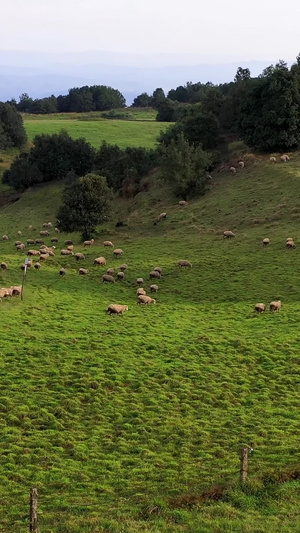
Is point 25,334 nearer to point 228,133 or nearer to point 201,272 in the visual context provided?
point 201,272

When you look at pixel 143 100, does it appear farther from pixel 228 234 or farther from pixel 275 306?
pixel 275 306

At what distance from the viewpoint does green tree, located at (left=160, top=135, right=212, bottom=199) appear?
6706 cm

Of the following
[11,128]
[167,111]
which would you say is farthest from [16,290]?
[167,111]

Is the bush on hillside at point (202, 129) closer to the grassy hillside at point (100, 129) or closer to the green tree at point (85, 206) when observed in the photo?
the grassy hillside at point (100, 129)

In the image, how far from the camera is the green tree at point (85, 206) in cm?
5741

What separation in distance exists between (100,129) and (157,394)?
101 m

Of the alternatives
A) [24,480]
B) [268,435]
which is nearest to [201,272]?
[268,435]

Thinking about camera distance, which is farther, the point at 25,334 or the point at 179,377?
the point at 25,334

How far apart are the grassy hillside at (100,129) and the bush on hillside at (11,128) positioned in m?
5.10

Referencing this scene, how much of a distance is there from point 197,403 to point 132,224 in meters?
42.3

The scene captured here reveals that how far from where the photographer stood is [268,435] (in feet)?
70.1

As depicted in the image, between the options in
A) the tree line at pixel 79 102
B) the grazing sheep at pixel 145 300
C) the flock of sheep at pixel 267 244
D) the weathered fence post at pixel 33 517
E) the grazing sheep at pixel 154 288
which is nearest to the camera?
the weathered fence post at pixel 33 517

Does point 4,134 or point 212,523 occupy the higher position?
point 4,134

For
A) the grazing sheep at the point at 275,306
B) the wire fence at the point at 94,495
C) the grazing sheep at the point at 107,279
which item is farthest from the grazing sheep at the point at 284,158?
the wire fence at the point at 94,495
